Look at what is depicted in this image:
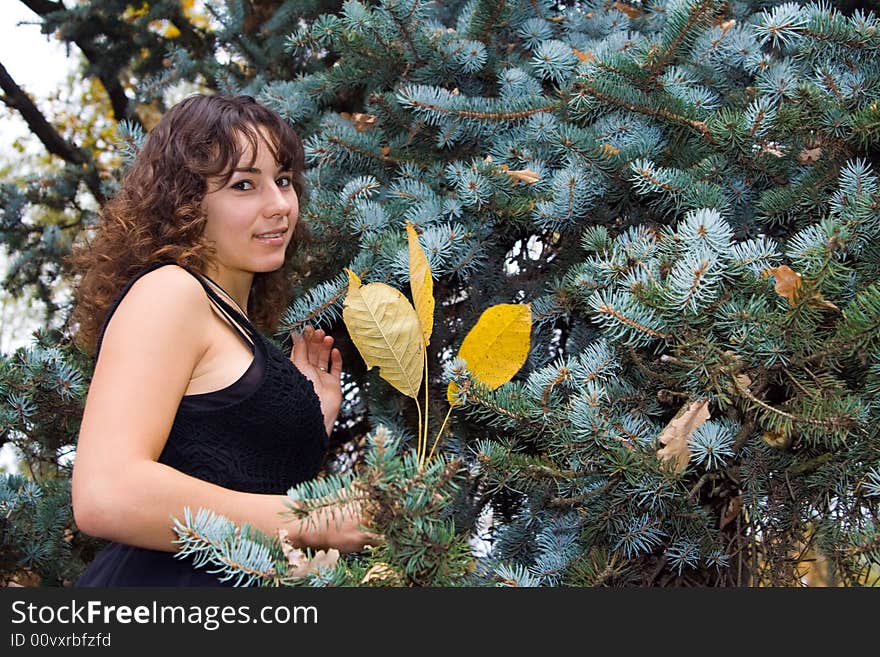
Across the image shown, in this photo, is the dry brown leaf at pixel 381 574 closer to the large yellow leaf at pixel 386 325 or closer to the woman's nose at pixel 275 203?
the large yellow leaf at pixel 386 325

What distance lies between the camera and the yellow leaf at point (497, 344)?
5.03ft

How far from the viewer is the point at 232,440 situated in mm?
1537

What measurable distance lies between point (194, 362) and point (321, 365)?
0.63 meters

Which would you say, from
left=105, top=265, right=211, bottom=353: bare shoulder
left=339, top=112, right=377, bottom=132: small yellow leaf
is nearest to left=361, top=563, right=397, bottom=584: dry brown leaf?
left=105, top=265, right=211, bottom=353: bare shoulder

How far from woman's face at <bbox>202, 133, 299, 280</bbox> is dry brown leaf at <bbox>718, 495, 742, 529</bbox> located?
101 centimetres

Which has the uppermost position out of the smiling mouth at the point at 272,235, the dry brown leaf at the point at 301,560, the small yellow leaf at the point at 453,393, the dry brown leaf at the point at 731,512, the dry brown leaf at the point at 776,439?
the smiling mouth at the point at 272,235

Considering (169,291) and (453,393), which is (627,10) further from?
(169,291)

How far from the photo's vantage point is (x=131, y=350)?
4.53ft

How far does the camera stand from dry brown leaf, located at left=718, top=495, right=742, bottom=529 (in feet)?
5.17

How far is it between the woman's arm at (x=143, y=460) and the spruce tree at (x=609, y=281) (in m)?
0.07

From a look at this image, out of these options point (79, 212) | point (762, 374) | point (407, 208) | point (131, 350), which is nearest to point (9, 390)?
point (131, 350)

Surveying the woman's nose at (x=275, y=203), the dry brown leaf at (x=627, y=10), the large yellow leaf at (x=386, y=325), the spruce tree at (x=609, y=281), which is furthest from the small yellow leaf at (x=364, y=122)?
the large yellow leaf at (x=386, y=325)

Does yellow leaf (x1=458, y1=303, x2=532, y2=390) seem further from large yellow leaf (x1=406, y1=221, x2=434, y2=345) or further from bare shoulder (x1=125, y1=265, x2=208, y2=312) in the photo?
bare shoulder (x1=125, y1=265, x2=208, y2=312)

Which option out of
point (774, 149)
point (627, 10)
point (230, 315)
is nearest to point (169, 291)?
point (230, 315)
